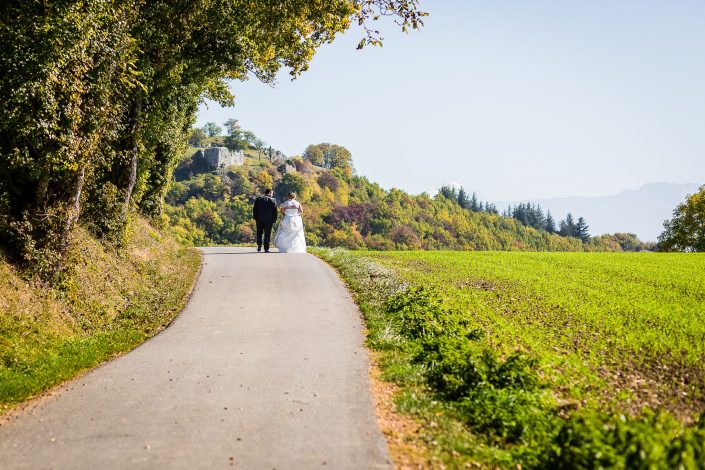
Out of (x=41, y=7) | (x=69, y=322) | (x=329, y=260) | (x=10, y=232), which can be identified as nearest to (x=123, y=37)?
(x=41, y=7)

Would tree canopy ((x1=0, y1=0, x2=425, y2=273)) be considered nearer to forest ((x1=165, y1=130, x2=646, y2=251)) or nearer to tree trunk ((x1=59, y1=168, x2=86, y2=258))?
tree trunk ((x1=59, y1=168, x2=86, y2=258))

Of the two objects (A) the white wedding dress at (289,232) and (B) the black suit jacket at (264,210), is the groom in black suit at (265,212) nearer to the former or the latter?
(B) the black suit jacket at (264,210)

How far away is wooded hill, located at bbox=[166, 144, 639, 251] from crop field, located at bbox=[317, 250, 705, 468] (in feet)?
321

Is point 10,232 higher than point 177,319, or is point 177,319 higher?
point 10,232

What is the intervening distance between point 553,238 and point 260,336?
186 metres

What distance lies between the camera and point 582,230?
19362 centimetres

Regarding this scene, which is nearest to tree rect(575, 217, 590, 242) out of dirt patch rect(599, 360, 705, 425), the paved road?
dirt patch rect(599, 360, 705, 425)

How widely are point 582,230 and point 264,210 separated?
189846mm

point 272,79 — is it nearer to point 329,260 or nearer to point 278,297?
point 329,260

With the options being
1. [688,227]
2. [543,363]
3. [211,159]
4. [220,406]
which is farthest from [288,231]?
[211,159]

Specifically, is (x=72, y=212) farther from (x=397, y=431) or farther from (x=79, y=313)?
(x=397, y=431)

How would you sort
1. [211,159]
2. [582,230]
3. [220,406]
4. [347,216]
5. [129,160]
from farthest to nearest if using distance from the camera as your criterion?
1. [582,230]
2. [211,159]
3. [347,216]
4. [129,160]
5. [220,406]

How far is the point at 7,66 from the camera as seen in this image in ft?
33.1

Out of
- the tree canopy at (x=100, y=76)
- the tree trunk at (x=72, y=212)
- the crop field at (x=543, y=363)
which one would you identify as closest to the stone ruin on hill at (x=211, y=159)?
the tree canopy at (x=100, y=76)
